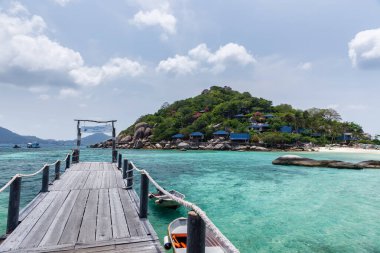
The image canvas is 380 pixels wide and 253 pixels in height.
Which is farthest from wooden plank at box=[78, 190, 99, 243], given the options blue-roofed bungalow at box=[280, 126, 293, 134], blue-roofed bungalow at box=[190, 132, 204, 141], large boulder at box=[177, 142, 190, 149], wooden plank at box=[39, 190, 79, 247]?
blue-roofed bungalow at box=[280, 126, 293, 134]

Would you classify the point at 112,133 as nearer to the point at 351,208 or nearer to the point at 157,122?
Answer: the point at 351,208

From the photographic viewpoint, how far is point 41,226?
19.9 ft

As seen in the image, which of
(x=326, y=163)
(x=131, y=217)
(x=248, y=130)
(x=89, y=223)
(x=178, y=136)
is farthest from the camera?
(x=178, y=136)

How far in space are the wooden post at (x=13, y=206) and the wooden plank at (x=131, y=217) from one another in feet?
9.44

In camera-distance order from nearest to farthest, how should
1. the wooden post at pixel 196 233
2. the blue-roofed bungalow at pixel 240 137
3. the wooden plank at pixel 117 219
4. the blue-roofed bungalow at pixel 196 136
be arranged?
the wooden post at pixel 196 233, the wooden plank at pixel 117 219, the blue-roofed bungalow at pixel 240 137, the blue-roofed bungalow at pixel 196 136

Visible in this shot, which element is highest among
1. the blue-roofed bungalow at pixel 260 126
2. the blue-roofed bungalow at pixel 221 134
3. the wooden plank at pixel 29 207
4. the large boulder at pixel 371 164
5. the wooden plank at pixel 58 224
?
Answer: the blue-roofed bungalow at pixel 260 126

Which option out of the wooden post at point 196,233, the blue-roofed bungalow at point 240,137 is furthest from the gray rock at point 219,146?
the wooden post at point 196,233

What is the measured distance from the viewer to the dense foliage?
3799 inches

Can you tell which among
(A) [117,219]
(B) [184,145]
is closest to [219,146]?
(B) [184,145]

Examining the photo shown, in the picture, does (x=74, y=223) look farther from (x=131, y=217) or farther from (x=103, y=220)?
(x=131, y=217)

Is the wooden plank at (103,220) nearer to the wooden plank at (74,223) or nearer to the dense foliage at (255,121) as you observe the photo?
the wooden plank at (74,223)

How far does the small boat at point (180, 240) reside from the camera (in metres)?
6.64

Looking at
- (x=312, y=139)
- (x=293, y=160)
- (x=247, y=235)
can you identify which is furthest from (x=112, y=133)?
(x=312, y=139)

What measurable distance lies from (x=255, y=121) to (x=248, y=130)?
34.0 ft
